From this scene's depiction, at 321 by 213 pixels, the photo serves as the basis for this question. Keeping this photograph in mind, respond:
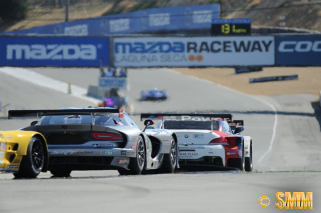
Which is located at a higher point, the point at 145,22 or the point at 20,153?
the point at 145,22

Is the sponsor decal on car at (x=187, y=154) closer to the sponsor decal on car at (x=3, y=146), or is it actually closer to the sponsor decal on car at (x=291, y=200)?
the sponsor decal on car at (x=3, y=146)

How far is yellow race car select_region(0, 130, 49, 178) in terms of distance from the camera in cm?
959

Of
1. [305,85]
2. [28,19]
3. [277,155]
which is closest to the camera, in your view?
[277,155]

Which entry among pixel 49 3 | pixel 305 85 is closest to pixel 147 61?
pixel 305 85

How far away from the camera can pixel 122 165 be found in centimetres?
1080

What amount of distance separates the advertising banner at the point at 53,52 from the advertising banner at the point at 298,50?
11759mm

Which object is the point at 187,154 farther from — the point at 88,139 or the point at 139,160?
the point at 88,139

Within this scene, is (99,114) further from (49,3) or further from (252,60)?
(49,3)

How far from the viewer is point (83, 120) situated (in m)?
11.0

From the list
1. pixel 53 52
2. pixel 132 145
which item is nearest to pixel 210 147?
pixel 132 145

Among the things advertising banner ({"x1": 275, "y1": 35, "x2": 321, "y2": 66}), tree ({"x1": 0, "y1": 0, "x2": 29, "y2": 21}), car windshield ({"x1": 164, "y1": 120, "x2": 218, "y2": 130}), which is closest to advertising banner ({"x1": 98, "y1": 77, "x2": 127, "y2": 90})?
advertising banner ({"x1": 275, "y1": 35, "x2": 321, "y2": 66})

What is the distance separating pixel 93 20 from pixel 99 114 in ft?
193

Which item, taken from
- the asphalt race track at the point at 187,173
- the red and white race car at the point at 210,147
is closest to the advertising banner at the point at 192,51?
the asphalt race track at the point at 187,173

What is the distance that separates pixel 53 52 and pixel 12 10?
1643 inches
